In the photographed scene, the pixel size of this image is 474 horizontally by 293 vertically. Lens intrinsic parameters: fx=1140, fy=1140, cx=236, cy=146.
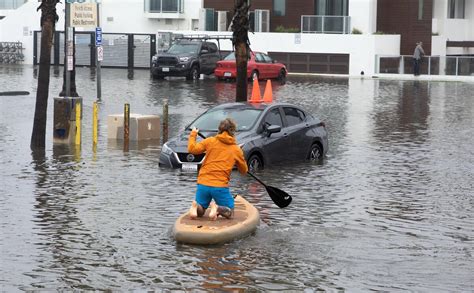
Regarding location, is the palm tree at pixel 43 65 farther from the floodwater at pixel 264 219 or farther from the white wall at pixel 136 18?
the white wall at pixel 136 18

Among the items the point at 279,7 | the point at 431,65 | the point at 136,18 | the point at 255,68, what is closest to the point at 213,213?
the point at 255,68

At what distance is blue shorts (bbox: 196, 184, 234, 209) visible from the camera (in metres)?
14.7

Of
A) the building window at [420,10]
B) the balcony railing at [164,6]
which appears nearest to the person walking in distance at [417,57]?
the building window at [420,10]

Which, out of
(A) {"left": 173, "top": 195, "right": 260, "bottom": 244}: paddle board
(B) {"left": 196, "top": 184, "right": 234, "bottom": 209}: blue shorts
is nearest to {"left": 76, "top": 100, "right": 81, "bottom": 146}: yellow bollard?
(A) {"left": 173, "top": 195, "right": 260, "bottom": 244}: paddle board

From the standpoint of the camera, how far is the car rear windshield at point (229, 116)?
2180 centimetres

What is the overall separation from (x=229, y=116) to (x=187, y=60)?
2990 cm

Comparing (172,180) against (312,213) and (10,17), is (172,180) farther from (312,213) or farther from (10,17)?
(10,17)

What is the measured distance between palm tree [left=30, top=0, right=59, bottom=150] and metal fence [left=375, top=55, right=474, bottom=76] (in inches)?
1345

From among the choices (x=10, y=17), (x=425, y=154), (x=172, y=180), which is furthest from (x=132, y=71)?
(x=172, y=180)

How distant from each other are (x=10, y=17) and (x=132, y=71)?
11.6 m

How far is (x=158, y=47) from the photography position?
204ft

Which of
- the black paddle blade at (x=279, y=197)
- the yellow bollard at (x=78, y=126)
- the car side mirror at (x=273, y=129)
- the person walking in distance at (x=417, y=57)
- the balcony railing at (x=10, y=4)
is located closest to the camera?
the black paddle blade at (x=279, y=197)

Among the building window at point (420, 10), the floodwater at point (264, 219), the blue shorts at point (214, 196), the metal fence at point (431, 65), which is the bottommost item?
the floodwater at point (264, 219)

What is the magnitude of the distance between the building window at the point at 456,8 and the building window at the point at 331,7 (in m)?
6.25
